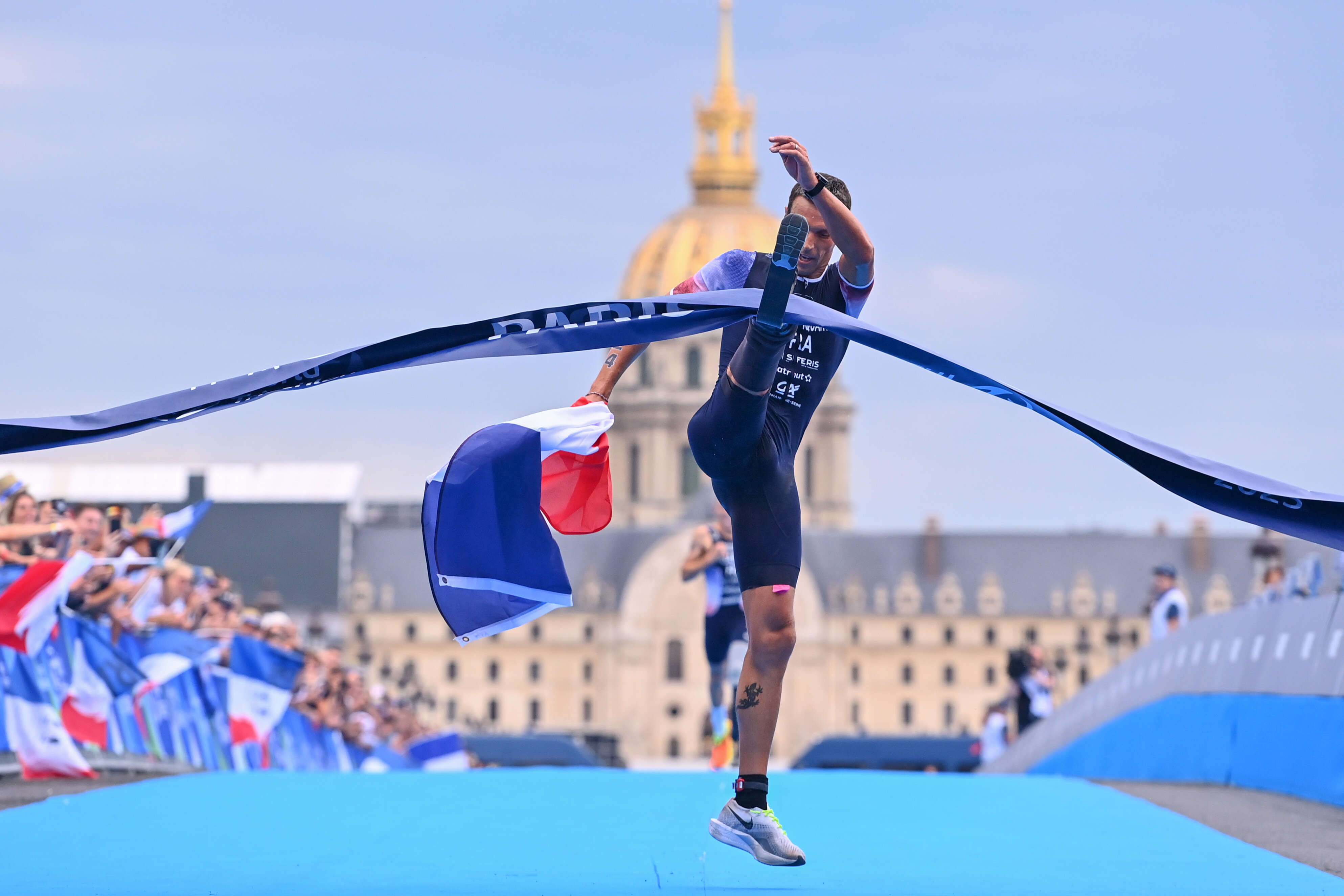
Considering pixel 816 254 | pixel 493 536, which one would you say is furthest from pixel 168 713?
pixel 816 254

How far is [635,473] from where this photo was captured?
15638cm

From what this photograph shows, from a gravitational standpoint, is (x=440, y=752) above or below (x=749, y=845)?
below

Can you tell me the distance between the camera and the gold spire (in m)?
173

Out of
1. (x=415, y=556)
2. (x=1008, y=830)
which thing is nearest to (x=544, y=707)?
(x=415, y=556)

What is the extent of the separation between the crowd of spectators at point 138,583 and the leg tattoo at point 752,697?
5285 millimetres

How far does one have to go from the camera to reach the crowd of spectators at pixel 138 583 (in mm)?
12117

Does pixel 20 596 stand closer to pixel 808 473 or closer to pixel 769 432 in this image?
pixel 769 432

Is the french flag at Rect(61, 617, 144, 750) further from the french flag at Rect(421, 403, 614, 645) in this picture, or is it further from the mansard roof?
the mansard roof

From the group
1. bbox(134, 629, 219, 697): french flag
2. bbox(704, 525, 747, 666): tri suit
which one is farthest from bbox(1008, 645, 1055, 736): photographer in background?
bbox(134, 629, 219, 697): french flag

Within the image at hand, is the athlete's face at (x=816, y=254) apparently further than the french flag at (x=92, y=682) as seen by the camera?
No

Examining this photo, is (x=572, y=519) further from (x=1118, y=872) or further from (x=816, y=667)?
(x=816, y=667)

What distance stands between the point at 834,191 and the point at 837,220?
234 millimetres

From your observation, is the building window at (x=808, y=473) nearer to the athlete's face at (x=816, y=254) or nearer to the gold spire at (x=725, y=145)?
the gold spire at (x=725, y=145)

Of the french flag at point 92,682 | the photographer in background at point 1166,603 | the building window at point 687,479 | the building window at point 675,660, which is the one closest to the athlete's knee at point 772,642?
the french flag at point 92,682
